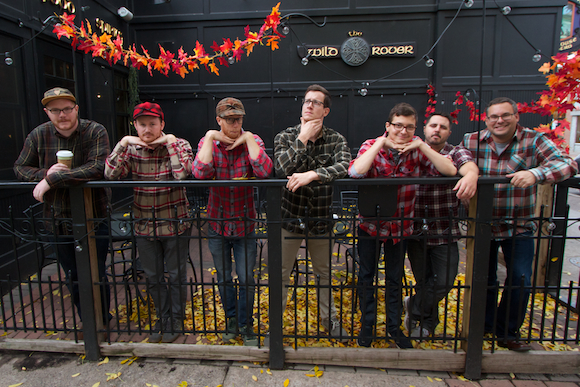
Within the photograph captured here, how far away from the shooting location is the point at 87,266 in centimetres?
266

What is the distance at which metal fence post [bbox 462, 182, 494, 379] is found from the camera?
2.41 m

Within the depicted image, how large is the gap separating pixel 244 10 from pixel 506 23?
5.94 m

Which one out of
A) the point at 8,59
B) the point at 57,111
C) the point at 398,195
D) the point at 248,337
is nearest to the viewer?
the point at 398,195

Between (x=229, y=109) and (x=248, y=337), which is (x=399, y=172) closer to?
(x=229, y=109)

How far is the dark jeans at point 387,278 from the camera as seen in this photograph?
2.61m

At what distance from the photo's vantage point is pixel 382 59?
7992 mm

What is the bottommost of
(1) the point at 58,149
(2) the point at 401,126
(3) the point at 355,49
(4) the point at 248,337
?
(4) the point at 248,337

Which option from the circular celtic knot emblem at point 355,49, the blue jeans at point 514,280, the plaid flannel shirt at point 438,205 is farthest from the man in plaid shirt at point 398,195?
A: the circular celtic knot emblem at point 355,49

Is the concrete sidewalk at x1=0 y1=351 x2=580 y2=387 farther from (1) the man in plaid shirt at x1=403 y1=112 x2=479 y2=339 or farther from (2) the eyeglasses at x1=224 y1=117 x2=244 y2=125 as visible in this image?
(2) the eyeglasses at x1=224 y1=117 x2=244 y2=125

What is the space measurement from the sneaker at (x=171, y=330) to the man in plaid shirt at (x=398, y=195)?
1.46 metres

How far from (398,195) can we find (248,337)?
5.43 feet

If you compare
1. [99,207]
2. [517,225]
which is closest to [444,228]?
[517,225]

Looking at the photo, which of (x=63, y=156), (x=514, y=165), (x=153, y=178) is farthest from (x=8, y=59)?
(x=514, y=165)

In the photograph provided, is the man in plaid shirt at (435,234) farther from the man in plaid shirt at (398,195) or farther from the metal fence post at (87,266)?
the metal fence post at (87,266)
